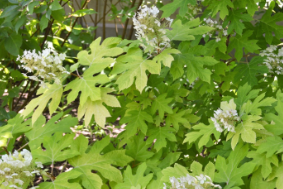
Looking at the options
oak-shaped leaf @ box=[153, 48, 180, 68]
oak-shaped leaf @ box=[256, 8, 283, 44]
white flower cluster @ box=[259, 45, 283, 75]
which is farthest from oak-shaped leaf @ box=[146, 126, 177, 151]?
oak-shaped leaf @ box=[256, 8, 283, 44]

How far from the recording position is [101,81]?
1073 mm

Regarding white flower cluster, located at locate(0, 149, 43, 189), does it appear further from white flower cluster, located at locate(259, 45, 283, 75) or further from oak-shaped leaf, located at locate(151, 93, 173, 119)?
white flower cluster, located at locate(259, 45, 283, 75)

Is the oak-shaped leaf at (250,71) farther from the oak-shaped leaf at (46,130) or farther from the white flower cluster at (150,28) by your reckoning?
the oak-shaped leaf at (46,130)

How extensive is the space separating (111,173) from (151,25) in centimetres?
73

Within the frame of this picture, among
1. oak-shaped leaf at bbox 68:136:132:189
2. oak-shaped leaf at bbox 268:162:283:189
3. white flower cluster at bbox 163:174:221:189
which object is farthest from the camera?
oak-shaped leaf at bbox 68:136:132:189

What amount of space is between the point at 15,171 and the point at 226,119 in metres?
0.89

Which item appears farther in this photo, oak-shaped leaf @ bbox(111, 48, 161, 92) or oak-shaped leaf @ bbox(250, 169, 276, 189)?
oak-shaped leaf @ bbox(111, 48, 161, 92)

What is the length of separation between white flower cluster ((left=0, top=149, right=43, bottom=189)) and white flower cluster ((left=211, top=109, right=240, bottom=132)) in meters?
0.77

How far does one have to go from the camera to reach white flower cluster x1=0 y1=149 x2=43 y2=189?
96 cm

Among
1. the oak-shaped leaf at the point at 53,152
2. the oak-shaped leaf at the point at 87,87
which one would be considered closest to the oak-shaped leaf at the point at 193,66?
the oak-shaped leaf at the point at 87,87

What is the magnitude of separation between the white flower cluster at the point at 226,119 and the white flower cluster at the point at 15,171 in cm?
77

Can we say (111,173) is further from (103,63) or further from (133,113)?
(103,63)

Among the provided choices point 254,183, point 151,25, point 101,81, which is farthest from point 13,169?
point 254,183

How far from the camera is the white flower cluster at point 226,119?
1.07 meters
